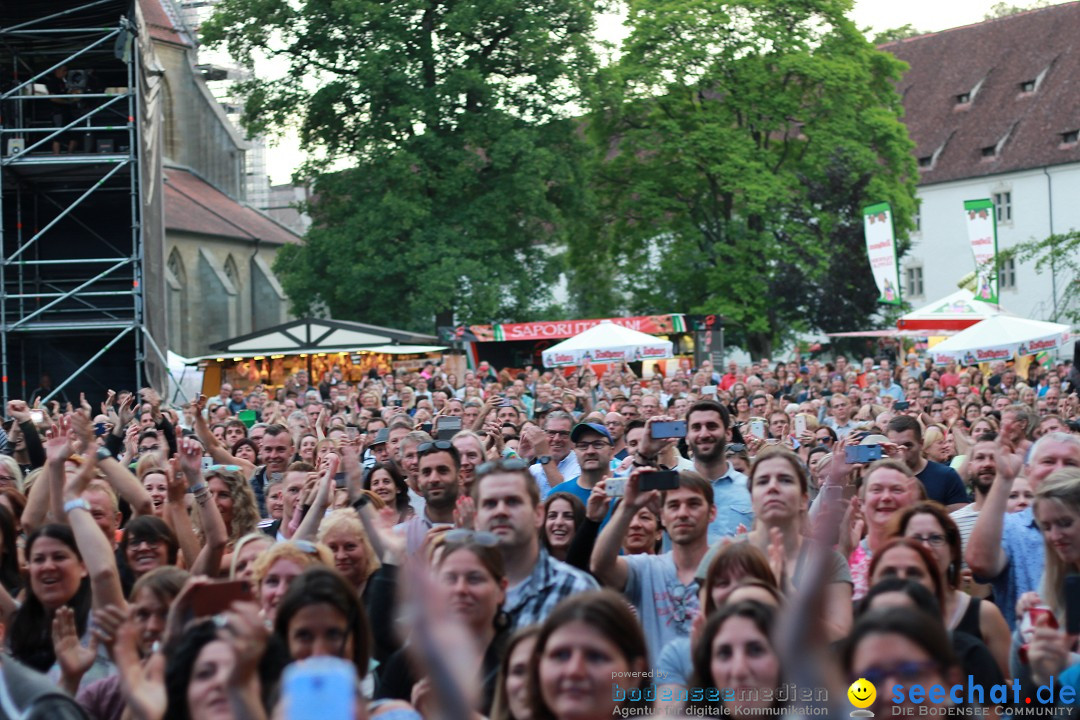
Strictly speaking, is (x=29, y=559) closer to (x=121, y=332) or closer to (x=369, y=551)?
(x=369, y=551)

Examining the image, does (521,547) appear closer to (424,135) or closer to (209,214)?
(424,135)

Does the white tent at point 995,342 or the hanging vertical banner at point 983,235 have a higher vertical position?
the hanging vertical banner at point 983,235

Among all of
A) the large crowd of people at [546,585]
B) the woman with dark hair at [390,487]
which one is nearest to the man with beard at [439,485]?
the large crowd of people at [546,585]

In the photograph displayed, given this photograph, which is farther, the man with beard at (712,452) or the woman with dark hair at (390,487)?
the woman with dark hair at (390,487)

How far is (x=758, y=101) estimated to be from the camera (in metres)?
41.8

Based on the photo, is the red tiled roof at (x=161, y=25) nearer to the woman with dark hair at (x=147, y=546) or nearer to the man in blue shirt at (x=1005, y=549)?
the woman with dark hair at (x=147, y=546)

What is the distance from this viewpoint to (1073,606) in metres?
4.31

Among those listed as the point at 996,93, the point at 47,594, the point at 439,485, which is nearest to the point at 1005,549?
the point at 439,485

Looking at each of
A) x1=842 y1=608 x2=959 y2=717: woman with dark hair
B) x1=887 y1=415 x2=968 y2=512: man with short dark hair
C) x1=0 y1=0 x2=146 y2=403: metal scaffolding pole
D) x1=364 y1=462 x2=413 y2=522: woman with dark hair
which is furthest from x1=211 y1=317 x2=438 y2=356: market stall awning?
x1=842 y1=608 x2=959 y2=717: woman with dark hair

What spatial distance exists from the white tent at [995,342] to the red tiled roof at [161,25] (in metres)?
36.4

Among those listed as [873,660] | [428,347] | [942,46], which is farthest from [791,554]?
[942,46]

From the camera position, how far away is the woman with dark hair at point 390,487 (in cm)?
787

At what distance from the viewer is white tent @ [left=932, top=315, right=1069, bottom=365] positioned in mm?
21594

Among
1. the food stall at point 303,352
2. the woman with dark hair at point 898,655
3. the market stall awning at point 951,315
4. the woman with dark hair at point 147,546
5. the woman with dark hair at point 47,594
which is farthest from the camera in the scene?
the food stall at point 303,352
